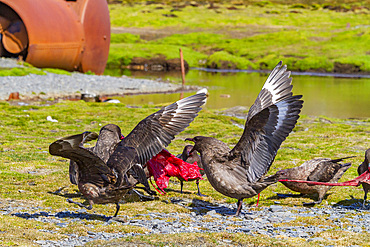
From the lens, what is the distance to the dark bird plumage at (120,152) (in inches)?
287

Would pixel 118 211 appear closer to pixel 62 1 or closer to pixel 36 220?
pixel 36 220

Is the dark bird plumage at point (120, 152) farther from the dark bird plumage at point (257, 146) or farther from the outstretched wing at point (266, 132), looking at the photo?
the outstretched wing at point (266, 132)

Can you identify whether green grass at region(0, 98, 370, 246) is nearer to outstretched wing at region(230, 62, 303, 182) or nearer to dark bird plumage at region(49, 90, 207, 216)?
dark bird plumage at region(49, 90, 207, 216)

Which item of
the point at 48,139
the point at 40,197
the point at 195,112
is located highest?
the point at 195,112

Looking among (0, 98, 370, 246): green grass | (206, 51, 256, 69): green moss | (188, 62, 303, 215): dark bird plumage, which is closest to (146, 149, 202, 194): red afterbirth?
Answer: (0, 98, 370, 246): green grass

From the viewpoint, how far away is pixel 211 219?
27.4 ft

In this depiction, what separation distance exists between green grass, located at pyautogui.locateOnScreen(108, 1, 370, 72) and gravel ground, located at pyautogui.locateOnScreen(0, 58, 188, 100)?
81.3ft

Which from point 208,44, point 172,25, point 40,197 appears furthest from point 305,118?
point 172,25

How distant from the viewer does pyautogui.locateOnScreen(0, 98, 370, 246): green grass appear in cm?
729

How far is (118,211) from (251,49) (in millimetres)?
65708

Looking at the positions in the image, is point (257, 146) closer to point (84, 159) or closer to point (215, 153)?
point (215, 153)

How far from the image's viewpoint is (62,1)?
36156 mm

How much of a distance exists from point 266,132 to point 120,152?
7.55ft

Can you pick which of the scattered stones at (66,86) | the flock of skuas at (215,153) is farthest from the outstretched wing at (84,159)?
the scattered stones at (66,86)
